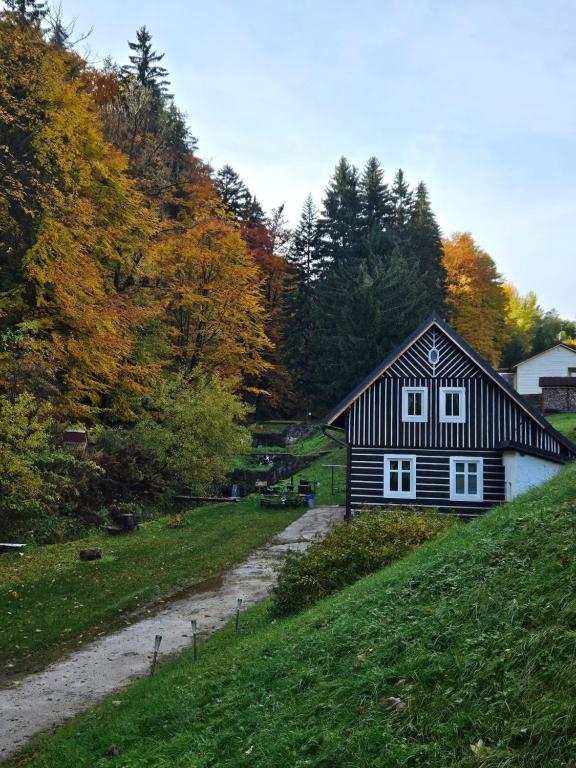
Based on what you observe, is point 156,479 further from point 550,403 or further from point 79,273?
point 550,403

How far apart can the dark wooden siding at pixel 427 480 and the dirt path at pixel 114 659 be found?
7464mm

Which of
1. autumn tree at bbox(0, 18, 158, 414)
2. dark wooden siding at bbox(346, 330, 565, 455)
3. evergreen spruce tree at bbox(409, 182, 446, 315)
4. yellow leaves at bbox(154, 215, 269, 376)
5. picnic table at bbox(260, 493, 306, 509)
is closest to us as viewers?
dark wooden siding at bbox(346, 330, 565, 455)

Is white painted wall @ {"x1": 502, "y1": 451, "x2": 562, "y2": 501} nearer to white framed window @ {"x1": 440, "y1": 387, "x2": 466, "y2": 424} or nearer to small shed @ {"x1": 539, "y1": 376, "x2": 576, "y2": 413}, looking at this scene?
white framed window @ {"x1": 440, "y1": 387, "x2": 466, "y2": 424}

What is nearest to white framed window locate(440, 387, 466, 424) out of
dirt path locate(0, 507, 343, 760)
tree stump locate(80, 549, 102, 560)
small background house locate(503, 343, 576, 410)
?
dirt path locate(0, 507, 343, 760)

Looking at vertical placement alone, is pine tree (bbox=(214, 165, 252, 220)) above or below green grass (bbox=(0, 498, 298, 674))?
above

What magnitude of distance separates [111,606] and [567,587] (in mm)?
11985

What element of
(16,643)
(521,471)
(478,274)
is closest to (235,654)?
(16,643)

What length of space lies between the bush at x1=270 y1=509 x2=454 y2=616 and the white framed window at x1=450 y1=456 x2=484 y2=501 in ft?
32.4

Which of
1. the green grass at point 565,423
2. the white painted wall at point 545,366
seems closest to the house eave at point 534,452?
the green grass at point 565,423

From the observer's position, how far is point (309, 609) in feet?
41.2

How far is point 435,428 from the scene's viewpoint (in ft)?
84.3

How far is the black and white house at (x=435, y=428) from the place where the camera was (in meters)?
25.1

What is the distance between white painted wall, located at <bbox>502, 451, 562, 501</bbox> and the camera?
23984 mm

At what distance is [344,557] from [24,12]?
28.8 meters
